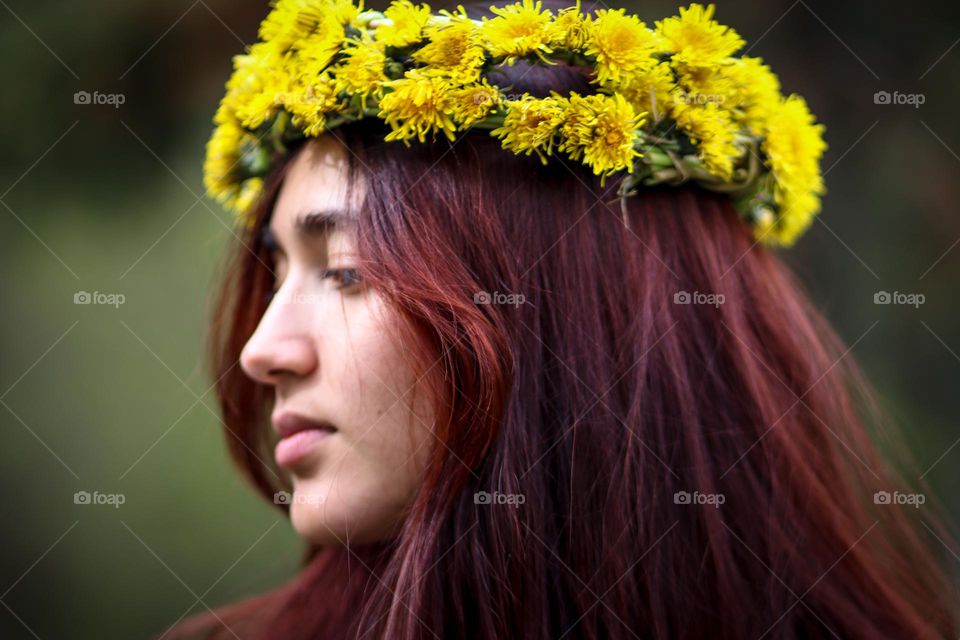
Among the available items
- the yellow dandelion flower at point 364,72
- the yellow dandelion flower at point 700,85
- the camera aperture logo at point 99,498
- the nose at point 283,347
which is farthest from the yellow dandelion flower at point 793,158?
the camera aperture logo at point 99,498

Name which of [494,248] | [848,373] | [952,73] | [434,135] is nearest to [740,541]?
[848,373]

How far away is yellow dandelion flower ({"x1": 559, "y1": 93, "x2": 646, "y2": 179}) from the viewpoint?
1.05 m

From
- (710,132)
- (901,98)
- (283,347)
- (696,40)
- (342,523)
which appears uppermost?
(901,98)

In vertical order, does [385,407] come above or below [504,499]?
above

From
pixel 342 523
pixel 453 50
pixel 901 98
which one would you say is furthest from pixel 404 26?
pixel 901 98

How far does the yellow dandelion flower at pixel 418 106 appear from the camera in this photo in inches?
41.1

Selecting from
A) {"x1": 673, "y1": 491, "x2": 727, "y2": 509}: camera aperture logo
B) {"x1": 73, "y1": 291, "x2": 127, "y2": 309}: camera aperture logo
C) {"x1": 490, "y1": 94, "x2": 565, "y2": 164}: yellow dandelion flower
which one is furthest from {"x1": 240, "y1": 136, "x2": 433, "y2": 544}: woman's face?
{"x1": 73, "y1": 291, "x2": 127, "y2": 309}: camera aperture logo

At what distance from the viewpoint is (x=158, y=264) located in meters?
2.25

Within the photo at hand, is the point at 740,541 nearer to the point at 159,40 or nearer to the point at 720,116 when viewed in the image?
the point at 720,116

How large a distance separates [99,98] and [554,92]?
5.13 feet

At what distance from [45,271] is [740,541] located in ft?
6.21

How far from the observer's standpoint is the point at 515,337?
3.42 feet

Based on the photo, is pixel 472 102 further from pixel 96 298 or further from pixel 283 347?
pixel 96 298

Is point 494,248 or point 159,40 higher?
point 159,40
